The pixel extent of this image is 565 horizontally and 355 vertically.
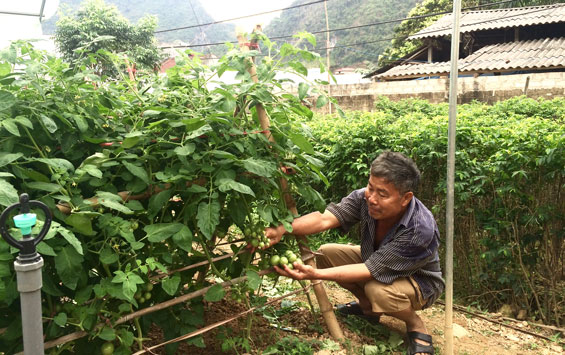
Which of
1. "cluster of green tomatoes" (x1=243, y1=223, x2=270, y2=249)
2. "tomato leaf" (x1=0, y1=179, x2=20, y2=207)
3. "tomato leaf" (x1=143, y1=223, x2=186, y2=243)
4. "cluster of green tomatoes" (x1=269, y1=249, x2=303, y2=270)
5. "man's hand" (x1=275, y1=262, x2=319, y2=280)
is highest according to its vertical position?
"tomato leaf" (x1=0, y1=179, x2=20, y2=207)

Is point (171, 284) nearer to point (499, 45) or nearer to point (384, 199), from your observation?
point (384, 199)

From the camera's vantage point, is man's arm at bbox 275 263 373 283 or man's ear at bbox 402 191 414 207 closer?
man's arm at bbox 275 263 373 283

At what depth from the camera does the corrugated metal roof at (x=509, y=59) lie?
39.3 ft

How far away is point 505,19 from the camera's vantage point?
15.0 metres

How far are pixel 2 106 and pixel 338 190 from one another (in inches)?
143

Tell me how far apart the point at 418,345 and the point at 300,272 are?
869 mm

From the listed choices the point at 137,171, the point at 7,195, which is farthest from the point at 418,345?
the point at 7,195

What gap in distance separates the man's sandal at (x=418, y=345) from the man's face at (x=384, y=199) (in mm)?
733

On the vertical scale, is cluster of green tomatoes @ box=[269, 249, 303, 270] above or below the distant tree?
below

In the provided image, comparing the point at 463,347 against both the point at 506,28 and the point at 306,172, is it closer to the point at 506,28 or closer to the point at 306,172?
the point at 306,172

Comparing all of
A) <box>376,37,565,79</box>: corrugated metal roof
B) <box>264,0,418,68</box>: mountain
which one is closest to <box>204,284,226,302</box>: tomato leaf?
<box>376,37,565,79</box>: corrugated metal roof

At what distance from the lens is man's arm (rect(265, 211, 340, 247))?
243 centimetres

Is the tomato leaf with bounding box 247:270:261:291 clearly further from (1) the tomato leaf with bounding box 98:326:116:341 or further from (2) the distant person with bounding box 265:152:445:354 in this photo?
(1) the tomato leaf with bounding box 98:326:116:341

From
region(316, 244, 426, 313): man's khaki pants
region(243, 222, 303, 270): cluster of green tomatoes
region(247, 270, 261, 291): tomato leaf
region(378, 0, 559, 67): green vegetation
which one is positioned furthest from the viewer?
region(378, 0, 559, 67): green vegetation
